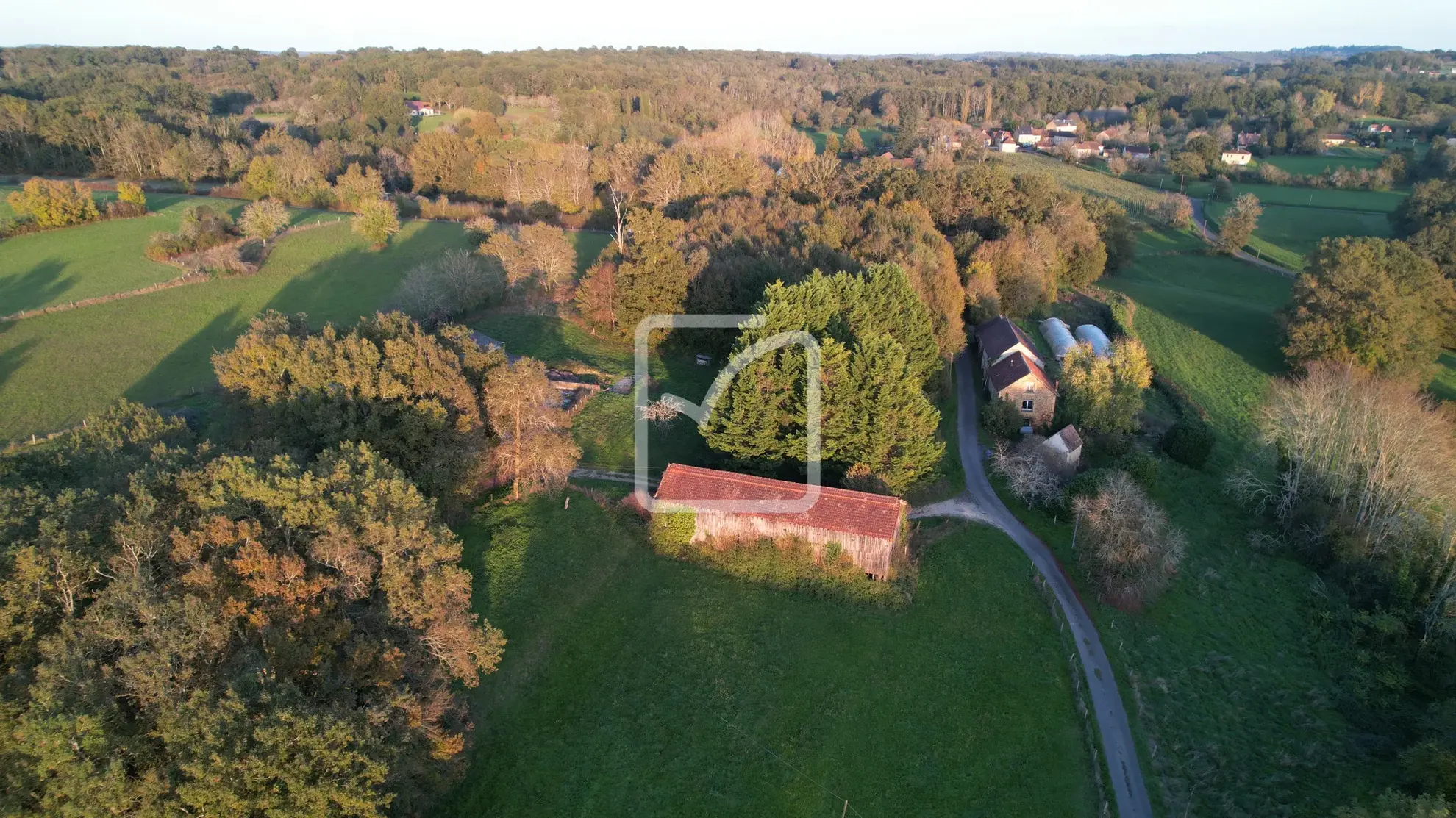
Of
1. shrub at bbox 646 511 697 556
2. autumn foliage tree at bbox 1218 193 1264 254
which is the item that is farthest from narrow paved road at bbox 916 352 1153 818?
autumn foliage tree at bbox 1218 193 1264 254

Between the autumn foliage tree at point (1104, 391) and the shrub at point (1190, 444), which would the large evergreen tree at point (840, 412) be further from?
the shrub at point (1190, 444)

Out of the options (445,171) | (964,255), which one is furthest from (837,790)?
(445,171)

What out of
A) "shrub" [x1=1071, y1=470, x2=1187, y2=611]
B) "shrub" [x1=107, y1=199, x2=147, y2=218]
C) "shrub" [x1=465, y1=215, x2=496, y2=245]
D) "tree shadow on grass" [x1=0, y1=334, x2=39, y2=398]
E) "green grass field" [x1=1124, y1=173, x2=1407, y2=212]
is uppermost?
"green grass field" [x1=1124, y1=173, x2=1407, y2=212]

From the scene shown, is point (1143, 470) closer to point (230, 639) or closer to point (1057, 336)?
point (1057, 336)

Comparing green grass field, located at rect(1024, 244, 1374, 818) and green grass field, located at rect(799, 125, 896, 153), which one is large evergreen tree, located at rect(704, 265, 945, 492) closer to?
green grass field, located at rect(1024, 244, 1374, 818)

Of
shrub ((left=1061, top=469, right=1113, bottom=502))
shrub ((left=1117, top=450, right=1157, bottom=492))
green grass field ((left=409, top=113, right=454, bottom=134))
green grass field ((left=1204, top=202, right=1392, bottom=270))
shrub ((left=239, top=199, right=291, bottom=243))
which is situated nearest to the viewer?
shrub ((left=1061, top=469, right=1113, bottom=502))

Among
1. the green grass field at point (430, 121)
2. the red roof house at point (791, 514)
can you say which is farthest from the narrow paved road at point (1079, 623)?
the green grass field at point (430, 121)
